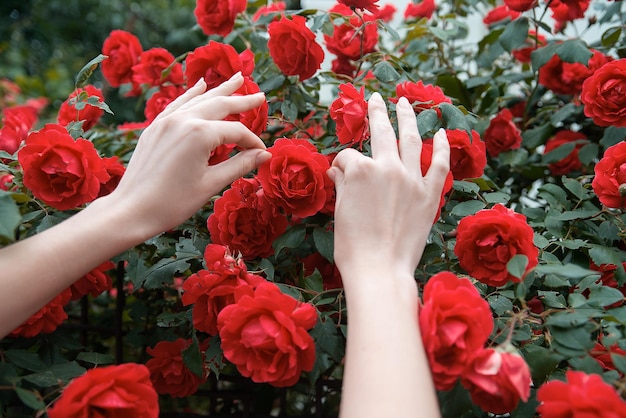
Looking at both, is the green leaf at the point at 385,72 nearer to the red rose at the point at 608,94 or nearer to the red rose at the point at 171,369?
the red rose at the point at 608,94

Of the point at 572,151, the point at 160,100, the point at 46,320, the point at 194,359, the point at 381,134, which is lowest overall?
the point at 572,151

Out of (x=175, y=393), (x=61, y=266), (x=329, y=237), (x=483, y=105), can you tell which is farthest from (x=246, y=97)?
(x=483, y=105)

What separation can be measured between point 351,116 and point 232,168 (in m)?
0.21

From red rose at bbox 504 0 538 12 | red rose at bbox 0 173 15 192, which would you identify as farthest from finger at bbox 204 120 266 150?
red rose at bbox 504 0 538 12

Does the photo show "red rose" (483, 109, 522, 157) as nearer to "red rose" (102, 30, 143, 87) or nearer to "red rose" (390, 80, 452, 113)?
"red rose" (390, 80, 452, 113)

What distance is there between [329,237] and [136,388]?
0.36m

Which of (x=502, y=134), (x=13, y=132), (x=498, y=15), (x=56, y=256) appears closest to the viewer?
(x=56, y=256)

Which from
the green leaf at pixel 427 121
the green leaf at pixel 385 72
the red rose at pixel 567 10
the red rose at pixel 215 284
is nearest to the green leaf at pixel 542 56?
the red rose at pixel 567 10

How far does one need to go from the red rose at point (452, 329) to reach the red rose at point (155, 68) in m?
0.93

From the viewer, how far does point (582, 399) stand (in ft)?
2.08

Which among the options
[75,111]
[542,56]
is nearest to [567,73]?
[542,56]

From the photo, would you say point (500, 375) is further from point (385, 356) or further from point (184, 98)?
point (184, 98)

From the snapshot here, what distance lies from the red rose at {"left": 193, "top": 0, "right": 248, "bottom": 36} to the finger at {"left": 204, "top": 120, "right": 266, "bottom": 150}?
0.50m

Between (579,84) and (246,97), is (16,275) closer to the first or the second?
A: (246,97)
